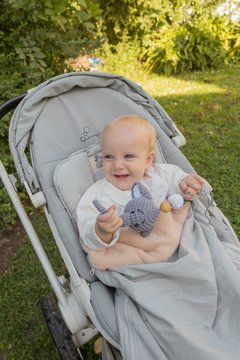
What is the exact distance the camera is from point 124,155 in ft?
5.64

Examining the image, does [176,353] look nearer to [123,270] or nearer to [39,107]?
[123,270]

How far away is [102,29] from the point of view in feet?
20.9

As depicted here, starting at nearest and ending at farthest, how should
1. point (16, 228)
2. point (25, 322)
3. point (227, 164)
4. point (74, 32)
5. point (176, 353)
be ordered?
1. point (176, 353)
2. point (25, 322)
3. point (16, 228)
4. point (227, 164)
5. point (74, 32)

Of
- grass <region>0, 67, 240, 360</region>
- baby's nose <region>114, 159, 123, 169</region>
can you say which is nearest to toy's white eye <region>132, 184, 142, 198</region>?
baby's nose <region>114, 159, 123, 169</region>

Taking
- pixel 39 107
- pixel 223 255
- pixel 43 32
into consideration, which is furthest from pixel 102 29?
pixel 223 255

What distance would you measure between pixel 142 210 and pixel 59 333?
789 mm

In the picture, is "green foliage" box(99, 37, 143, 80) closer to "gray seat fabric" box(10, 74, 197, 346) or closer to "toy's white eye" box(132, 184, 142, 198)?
"gray seat fabric" box(10, 74, 197, 346)

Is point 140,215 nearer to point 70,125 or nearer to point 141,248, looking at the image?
point 141,248

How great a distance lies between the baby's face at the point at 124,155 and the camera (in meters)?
1.70

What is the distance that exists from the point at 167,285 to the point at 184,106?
3644mm

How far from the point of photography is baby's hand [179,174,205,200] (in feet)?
5.59

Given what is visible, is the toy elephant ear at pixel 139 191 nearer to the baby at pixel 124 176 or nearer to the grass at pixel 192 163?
the baby at pixel 124 176

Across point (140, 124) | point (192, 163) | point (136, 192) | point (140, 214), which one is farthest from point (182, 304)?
point (192, 163)

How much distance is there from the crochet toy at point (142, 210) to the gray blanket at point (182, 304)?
0.15 m
